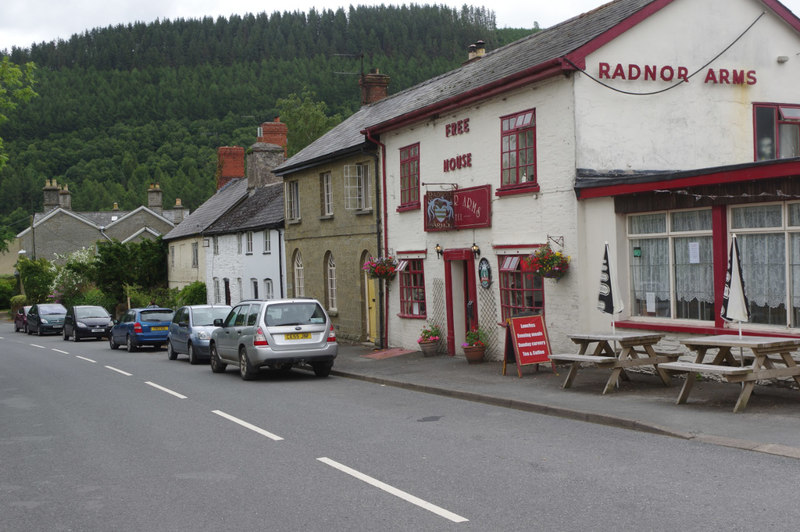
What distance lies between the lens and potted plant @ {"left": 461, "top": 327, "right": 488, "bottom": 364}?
17.6 metres

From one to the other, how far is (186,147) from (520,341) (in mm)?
105581

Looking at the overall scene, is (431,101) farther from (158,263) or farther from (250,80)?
(250,80)

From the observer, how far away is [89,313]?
123ft

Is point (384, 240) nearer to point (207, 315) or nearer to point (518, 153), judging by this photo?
point (207, 315)

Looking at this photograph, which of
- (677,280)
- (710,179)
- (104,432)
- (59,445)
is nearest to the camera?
(59,445)

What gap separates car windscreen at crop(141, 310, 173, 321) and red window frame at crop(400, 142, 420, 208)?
11869 mm

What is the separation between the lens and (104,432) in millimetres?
11062

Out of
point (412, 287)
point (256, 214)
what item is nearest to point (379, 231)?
point (412, 287)

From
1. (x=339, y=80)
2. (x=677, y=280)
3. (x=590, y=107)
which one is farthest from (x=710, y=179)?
(x=339, y=80)

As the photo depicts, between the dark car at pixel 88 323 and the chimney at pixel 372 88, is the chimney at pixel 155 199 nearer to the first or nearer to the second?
the dark car at pixel 88 323

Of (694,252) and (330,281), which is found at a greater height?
(694,252)

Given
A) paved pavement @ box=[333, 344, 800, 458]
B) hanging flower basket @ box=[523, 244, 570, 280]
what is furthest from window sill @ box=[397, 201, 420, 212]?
hanging flower basket @ box=[523, 244, 570, 280]

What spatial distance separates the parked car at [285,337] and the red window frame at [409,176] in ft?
16.2

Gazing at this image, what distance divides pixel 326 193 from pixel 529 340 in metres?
13.4
